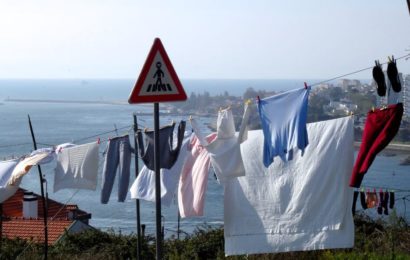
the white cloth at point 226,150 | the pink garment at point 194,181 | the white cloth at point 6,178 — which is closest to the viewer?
the white cloth at point 226,150

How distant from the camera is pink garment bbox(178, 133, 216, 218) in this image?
26.3 ft

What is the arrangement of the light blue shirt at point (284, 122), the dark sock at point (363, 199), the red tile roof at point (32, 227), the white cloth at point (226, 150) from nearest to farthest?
the light blue shirt at point (284, 122)
the white cloth at point (226, 150)
the dark sock at point (363, 199)
the red tile roof at point (32, 227)

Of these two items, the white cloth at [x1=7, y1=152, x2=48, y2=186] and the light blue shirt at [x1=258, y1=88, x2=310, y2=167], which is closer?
the light blue shirt at [x1=258, y1=88, x2=310, y2=167]

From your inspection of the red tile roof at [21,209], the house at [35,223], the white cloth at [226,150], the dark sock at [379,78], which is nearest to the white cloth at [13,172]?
the white cloth at [226,150]

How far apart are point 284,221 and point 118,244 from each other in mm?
4708

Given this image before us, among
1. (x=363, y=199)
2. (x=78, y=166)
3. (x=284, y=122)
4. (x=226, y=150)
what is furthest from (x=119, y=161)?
(x=363, y=199)

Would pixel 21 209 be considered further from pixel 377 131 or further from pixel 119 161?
pixel 377 131

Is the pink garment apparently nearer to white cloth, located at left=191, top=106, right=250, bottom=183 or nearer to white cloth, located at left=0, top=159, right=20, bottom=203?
white cloth, located at left=191, top=106, right=250, bottom=183

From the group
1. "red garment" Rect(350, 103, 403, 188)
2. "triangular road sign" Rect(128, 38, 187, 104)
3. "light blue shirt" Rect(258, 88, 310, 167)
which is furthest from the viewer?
"light blue shirt" Rect(258, 88, 310, 167)

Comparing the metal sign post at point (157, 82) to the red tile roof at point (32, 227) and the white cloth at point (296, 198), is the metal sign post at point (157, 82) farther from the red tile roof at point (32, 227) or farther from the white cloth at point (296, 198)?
Result: the red tile roof at point (32, 227)

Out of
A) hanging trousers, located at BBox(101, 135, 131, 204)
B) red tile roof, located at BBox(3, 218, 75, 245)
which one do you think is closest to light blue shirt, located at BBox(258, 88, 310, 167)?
hanging trousers, located at BBox(101, 135, 131, 204)

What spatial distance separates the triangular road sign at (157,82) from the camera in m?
5.16

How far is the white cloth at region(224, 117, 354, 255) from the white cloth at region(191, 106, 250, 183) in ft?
1.24

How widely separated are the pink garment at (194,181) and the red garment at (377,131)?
6.04 ft
